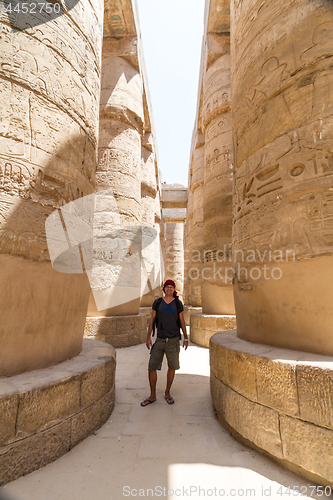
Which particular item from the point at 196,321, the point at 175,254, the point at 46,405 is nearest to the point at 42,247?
the point at 46,405

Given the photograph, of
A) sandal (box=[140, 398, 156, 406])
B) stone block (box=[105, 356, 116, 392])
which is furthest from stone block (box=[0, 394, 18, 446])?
sandal (box=[140, 398, 156, 406])

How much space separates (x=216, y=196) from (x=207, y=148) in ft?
5.09

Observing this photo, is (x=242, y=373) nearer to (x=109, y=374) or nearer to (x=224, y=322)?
(x=109, y=374)

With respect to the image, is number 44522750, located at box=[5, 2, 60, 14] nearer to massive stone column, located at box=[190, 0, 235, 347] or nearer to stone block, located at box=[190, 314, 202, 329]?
massive stone column, located at box=[190, 0, 235, 347]

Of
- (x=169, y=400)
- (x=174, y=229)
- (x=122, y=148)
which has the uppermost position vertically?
(x=174, y=229)

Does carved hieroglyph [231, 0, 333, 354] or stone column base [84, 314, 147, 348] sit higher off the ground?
carved hieroglyph [231, 0, 333, 354]

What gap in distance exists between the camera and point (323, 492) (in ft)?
5.04

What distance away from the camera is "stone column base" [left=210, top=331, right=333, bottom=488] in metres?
1.57

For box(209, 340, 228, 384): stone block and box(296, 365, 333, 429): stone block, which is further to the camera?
box(209, 340, 228, 384): stone block

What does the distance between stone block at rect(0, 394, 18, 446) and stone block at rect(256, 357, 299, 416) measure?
1631mm

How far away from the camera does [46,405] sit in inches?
68.1

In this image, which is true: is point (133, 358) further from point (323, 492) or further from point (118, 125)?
point (118, 125)

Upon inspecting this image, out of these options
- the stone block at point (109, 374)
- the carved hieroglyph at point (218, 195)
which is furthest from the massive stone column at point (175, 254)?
the stone block at point (109, 374)

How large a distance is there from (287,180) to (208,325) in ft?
13.7
